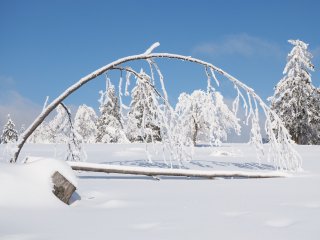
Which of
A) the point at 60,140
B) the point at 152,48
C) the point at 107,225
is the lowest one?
the point at 107,225

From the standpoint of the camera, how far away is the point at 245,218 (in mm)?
3203

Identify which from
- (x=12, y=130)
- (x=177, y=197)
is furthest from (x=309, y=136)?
(x=12, y=130)

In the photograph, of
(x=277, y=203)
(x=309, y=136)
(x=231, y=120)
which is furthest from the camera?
(x=309, y=136)

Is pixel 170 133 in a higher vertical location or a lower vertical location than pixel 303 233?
higher

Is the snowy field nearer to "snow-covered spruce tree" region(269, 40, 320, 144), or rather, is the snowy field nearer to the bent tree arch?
the bent tree arch

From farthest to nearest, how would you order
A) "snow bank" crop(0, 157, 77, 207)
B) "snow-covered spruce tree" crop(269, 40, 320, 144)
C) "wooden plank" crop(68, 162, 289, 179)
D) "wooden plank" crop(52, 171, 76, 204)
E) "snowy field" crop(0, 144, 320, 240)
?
"snow-covered spruce tree" crop(269, 40, 320, 144) → "wooden plank" crop(68, 162, 289, 179) → "wooden plank" crop(52, 171, 76, 204) → "snow bank" crop(0, 157, 77, 207) → "snowy field" crop(0, 144, 320, 240)

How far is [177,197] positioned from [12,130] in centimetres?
5265

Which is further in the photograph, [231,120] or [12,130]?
[12,130]

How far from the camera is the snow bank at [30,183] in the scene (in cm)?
355

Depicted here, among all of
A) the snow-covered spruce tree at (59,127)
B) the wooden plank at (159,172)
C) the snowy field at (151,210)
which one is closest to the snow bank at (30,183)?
the snowy field at (151,210)

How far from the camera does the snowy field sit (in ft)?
9.04

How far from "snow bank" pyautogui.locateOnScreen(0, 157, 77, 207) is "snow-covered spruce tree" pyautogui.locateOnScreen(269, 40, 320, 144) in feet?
96.0

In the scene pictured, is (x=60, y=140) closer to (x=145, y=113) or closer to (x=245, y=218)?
(x=145, y=113)

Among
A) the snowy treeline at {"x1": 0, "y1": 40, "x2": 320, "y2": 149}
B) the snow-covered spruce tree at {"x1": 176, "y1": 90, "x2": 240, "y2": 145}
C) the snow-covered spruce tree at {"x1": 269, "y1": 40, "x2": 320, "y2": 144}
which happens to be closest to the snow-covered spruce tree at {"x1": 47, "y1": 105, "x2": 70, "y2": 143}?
the snowy treeline at {"x1": 0, "y1": 40, "x2": 320, "y2": 149}
